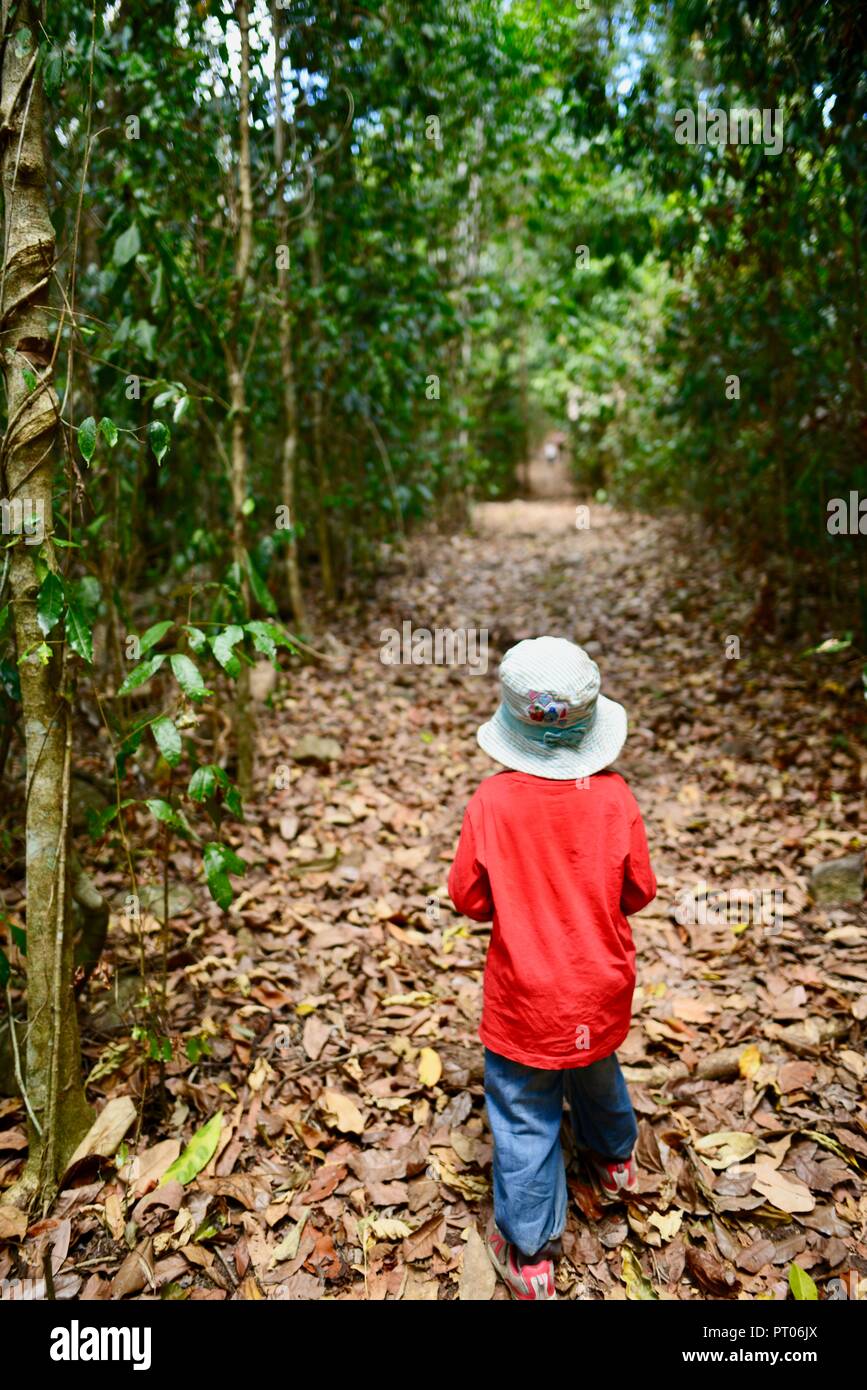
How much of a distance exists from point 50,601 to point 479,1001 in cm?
216

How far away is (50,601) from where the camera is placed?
206 cm

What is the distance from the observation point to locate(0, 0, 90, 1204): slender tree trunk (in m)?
2.12

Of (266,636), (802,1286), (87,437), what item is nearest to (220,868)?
(266,636)

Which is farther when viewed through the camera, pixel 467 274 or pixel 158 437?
pixel 467 274

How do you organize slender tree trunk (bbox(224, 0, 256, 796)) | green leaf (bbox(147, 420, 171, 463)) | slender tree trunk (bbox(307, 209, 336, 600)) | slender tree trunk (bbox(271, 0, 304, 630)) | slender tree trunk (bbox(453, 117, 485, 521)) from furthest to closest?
1. slender tree trunk (bbox(453, 117, 485, 521))
2. slender tree trunk (bbox(307, 209, 336, 600))
3. slender tree trunk (bbox(271, 0, 304, 630))
4. slender tree trunk (bbox(224, 0, 256, 796))
5. green leaf (bbox(147, 420, 171, 463))

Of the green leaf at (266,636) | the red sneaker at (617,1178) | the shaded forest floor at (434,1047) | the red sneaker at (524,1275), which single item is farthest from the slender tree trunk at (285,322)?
the red sneaker at (524,1275)

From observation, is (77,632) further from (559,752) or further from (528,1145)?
(528,1145)

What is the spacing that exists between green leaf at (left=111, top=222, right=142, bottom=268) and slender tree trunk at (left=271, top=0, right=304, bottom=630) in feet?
5.43

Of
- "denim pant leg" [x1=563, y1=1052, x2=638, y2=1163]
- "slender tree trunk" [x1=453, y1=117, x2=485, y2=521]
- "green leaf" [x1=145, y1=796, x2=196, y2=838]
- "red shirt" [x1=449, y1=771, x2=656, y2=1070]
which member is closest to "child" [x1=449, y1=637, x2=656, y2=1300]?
"red shirt" [x1=449, y1=771, x2=656, y2=1070]

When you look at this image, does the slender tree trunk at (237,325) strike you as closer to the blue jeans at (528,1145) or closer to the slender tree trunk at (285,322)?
the slender tree trunk at (285,322)

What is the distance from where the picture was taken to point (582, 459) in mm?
16844

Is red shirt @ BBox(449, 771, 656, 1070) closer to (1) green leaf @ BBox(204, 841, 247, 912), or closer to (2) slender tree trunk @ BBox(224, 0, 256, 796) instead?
(1) green leaf @ BBox(204, 841, 247, 912)
